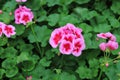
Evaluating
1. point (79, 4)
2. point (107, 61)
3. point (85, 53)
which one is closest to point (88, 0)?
point (79, 4)

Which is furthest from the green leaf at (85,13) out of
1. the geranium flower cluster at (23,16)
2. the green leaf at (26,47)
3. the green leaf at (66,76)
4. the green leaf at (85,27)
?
the green leaf at (66,76)

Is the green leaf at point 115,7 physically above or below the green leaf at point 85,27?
above

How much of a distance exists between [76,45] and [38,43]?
1.83 feet

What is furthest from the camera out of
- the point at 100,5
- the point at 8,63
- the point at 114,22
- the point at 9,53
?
the point at 100,5

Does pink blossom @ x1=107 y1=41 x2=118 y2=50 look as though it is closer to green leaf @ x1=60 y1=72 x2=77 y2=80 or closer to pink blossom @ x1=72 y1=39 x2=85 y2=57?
pink blossom @ x1=72 y1=39 x2=85 y2=57

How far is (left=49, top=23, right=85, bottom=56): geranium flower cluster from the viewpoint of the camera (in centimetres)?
269

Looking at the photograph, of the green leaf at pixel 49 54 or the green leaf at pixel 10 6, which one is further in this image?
the green leaf at pixel 10 6

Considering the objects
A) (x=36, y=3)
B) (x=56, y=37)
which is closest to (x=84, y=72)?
(x=56, y=37)

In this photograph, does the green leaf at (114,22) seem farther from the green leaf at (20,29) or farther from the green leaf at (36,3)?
the green leaf at (20,29)

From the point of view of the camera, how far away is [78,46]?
8.93ft

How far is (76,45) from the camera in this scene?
2.71m

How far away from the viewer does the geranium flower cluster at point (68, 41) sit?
2689 mm

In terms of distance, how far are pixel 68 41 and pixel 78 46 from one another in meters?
0.10

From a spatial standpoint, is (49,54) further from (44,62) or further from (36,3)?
(36,3)
